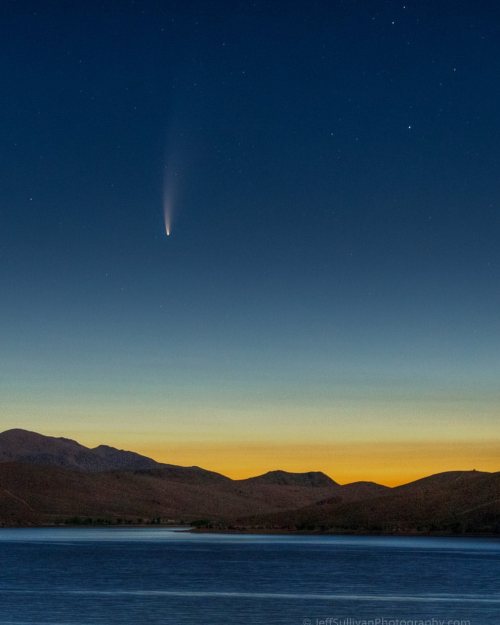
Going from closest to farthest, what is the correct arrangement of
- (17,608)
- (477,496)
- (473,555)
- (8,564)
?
(17,608) → (8,564) → (473,555) → (477,496)

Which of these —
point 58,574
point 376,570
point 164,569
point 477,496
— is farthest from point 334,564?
point 477,496

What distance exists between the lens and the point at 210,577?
81500 mm

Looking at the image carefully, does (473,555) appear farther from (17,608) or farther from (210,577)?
(17,608)

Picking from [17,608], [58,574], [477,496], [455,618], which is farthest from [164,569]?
[477,496]

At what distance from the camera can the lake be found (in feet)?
178

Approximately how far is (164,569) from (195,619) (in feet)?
123

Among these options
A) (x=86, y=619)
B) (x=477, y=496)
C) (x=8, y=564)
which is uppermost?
(x=477, y=496)

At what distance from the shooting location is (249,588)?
7125 centimetres

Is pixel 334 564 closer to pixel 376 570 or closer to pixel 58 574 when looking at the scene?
pixel 376 570

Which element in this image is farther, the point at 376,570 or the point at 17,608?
the point at 376,570

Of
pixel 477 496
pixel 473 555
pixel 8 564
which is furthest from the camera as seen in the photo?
pixel 477 496

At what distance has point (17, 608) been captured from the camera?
57.6 m

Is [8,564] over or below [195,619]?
over

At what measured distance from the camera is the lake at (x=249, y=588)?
54.3m
